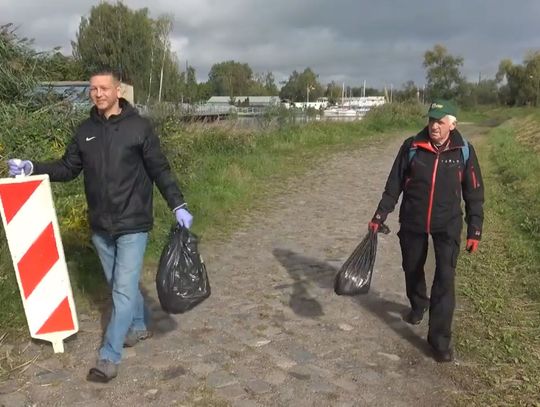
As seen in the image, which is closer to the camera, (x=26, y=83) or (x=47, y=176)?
(x=47, y=176)

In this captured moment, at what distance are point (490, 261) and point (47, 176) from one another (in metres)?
5.02

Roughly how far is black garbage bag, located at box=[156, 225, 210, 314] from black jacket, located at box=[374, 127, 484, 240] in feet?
5.39

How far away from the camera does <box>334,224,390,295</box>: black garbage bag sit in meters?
4.58

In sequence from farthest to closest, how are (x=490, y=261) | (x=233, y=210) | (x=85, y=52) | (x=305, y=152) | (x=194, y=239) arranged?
1. (x=85, y=52)
2. (x=305, y=152)
3. (x=233, y=210)
4. (x=490, y=261)
5. (x=194, y=239)

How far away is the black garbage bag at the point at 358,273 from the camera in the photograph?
4.58 metres

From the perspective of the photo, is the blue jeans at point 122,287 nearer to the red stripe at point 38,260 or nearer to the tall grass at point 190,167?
the red stripe at point 38,260

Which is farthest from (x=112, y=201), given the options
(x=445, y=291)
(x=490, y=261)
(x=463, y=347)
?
(x=490, y=261)

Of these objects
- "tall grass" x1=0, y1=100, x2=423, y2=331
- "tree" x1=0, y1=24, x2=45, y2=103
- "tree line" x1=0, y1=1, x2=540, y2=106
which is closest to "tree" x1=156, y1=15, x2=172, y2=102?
"tree line" x1=0, y1=1, x2=540, y2=106

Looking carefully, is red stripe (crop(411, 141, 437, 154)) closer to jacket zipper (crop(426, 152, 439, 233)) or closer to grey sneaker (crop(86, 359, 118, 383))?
jacket zipper (crop(426, 152, 439, 233))

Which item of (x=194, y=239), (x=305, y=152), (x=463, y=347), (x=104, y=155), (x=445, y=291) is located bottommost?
(x=305, y=152)

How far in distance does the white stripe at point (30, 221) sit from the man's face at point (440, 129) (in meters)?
2.71

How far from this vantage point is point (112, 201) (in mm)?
3965

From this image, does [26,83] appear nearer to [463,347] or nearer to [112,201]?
[112,201]

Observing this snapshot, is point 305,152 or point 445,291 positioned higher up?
point 445,291
